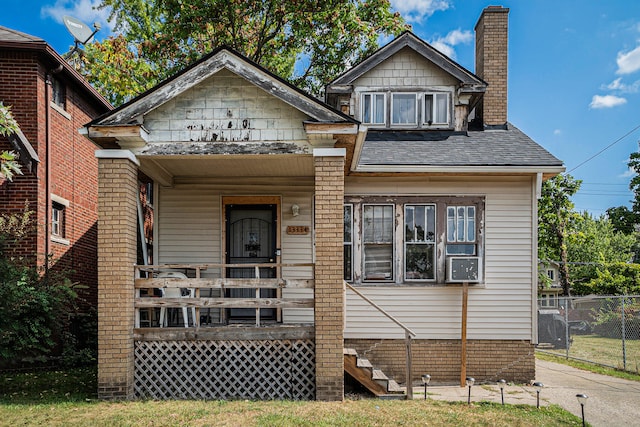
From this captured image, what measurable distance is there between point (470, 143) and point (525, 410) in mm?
5326

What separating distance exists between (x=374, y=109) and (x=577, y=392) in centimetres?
661

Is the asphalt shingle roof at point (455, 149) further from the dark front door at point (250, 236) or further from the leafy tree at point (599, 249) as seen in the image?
the leafy tree at point (599, 249)

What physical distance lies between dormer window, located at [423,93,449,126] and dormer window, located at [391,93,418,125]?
24 cm

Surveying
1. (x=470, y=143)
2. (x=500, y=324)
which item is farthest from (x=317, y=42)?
(x=500, y=324)

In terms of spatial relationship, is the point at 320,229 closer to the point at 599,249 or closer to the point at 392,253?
the point at 392,253

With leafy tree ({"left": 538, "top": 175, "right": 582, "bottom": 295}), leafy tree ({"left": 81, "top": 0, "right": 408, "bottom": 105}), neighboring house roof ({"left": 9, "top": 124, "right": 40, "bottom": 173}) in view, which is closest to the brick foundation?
neighboring house roof ({"left": 9, "top": 124, "right": 40, "bottom": 173})

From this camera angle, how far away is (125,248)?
8.13 meters

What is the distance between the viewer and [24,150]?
11219 mm

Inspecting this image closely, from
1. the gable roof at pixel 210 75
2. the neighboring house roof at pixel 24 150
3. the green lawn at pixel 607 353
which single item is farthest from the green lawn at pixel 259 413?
the green lawn at pixel 607 353

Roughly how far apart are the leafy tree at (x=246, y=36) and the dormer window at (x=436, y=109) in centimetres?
734

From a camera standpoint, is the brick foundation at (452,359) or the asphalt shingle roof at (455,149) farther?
the brick foundation at (452,359)

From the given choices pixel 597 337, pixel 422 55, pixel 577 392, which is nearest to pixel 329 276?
pixel 577 392

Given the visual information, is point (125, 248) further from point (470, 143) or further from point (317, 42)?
point (317, 42)

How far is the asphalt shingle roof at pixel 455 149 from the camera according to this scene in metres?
10.2
